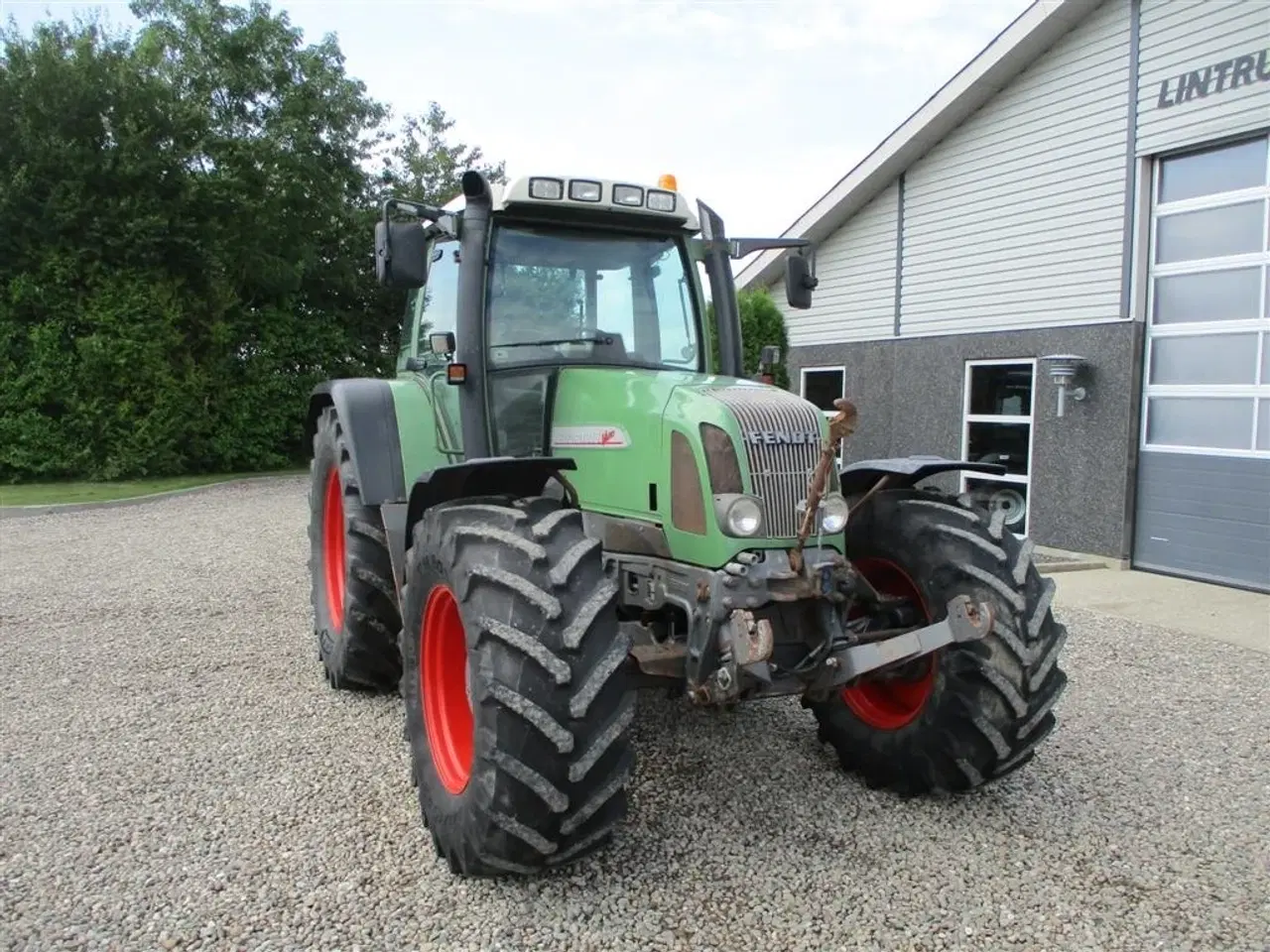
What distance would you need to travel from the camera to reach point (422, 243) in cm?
370

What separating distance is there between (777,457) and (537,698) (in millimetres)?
1160

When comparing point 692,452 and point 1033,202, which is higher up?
point 1033,202

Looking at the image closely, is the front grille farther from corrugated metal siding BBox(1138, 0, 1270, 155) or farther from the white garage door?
corrugated metal siding BBox(1138, 0, 1270, 155)

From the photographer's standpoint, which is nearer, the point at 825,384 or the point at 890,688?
the point at 890,688

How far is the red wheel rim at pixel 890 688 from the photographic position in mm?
3662

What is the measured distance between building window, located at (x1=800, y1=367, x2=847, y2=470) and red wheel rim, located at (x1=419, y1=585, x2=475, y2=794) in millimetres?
9209

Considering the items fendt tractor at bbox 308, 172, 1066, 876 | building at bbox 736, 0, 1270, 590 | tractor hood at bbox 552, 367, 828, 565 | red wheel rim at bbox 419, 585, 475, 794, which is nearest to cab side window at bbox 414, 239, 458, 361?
fendt tractor at bbox 308, 172, 1066, 876

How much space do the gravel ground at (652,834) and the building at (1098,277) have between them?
10.4 feet

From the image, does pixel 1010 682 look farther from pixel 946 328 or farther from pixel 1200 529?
pixel 946 328

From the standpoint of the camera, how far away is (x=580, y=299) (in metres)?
4.00

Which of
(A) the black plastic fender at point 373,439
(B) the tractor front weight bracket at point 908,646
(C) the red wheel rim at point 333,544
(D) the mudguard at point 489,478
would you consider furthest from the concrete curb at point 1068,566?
(D) the mudguard at point 489,478

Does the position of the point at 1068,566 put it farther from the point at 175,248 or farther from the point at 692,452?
the point at 175,248

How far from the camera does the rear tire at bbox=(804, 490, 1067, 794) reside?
10.9 ft

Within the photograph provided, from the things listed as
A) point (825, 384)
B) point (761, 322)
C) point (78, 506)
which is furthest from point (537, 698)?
point (761, 322)
